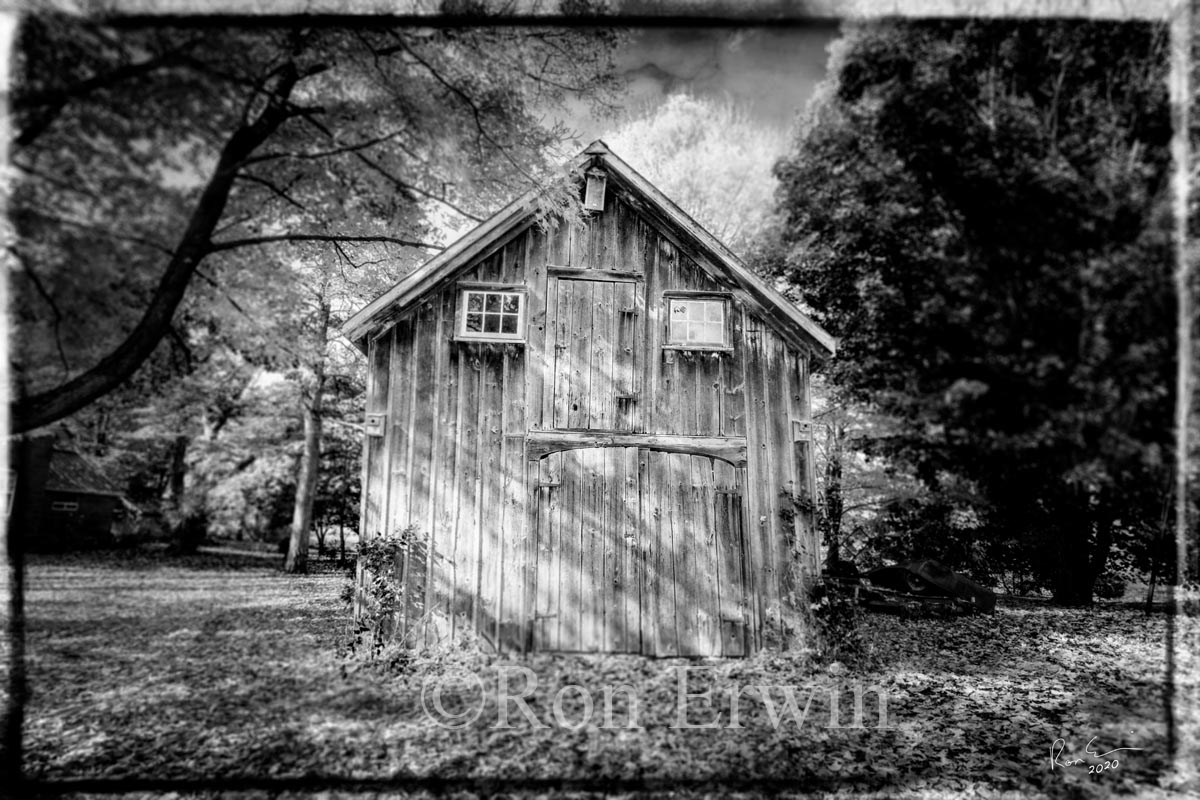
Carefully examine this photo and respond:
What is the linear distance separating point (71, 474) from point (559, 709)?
2.72 meters

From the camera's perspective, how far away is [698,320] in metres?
5.10

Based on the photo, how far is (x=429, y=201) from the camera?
317cm

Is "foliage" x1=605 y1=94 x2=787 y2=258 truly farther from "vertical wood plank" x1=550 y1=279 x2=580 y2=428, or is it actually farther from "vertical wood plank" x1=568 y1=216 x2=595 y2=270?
"vertical wood plank" x1=550 y1=279 x2=580 y2=428

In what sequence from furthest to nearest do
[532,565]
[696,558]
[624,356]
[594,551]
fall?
[624,356] < [696,558] < [594,551] < [532,565]

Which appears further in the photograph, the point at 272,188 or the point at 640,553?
the point at 640,553

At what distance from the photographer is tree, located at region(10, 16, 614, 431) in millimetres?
2154

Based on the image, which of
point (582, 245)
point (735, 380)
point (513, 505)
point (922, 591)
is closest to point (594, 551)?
point (513, 505)

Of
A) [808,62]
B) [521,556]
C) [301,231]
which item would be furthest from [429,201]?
[521,556]

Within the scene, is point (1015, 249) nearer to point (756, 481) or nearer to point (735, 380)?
point (735, 380)

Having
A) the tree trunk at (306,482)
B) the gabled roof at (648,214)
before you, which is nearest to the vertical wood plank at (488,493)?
the gabled roof at (648,214)

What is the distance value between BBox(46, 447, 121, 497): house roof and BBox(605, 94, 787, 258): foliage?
332 cm

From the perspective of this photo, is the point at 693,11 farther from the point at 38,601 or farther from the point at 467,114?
the point at 38,601

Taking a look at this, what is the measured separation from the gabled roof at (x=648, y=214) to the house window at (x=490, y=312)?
312 mm

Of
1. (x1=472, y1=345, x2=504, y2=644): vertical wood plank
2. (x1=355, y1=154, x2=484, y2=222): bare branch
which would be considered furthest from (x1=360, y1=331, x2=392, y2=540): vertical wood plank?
(x1=355, y1=154, x2=484, y2=222): bare branch
